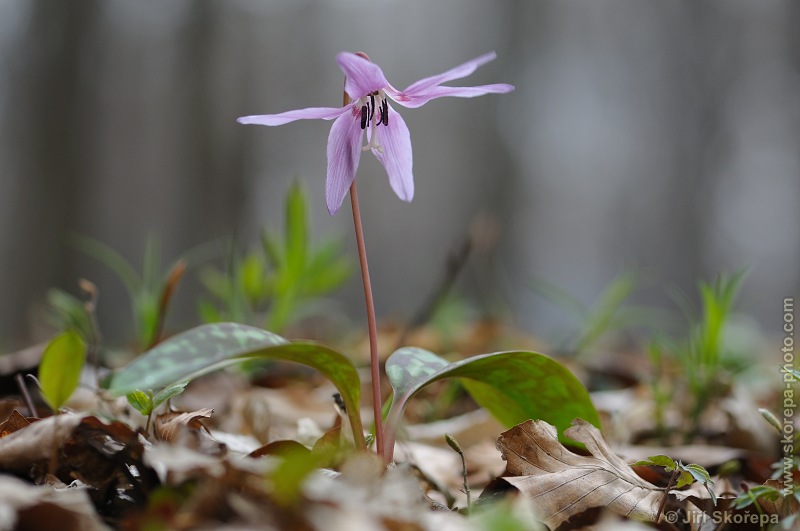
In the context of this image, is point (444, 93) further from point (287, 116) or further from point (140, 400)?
point (140, 400)

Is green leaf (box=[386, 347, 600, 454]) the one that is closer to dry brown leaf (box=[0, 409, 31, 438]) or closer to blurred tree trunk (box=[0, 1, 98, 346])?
dry brown leaf (box=[0, 409, 31, 438])

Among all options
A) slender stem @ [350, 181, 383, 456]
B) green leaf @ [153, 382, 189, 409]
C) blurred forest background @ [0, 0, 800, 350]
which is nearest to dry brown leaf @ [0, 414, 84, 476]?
green leaf @ [153, 382, 189, 409]

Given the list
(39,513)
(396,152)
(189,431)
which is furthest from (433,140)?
(39,513)

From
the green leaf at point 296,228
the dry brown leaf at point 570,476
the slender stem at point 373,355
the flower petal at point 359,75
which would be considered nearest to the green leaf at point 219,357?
the slender stem at point 373,355

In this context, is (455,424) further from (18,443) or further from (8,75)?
(8,75)

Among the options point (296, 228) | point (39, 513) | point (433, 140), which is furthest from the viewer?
point (433, 140)

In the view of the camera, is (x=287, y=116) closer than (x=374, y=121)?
Yes
